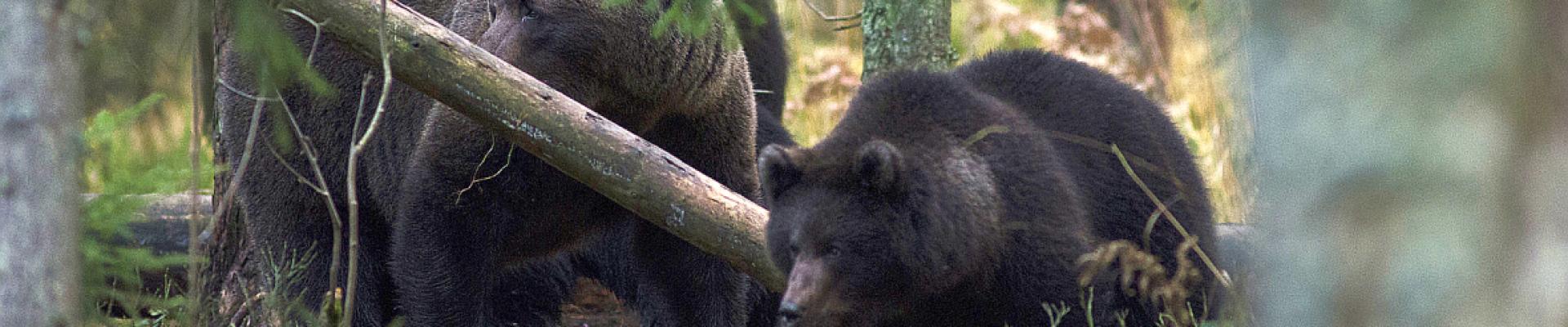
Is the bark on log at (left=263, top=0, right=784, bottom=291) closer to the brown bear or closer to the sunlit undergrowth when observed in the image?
the brown bear

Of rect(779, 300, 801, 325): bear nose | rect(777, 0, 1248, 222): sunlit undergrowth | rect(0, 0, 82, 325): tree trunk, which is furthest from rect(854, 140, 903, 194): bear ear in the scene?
rect(777, 0, 1248, 222): sunlit undergrowth

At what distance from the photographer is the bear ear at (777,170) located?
161 inches

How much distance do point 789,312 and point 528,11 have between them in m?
1.67

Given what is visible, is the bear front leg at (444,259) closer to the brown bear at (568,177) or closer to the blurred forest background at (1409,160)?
the brown bear at (568,177)

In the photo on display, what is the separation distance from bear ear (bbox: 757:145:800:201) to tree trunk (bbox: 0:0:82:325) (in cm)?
198

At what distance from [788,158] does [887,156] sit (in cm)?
34

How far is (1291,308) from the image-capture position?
2.30m

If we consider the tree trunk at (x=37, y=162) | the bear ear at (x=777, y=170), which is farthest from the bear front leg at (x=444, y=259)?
the tree trunk at (x=37, y=162)

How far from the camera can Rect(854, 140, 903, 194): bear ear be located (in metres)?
3.92

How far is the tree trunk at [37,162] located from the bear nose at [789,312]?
1895mm

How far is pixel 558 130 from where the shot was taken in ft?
14.4

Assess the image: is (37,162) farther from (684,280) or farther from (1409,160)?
(684,280)

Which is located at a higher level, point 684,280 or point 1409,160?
point 1409,160

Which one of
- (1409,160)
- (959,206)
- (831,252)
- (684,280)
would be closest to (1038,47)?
(684,280)
